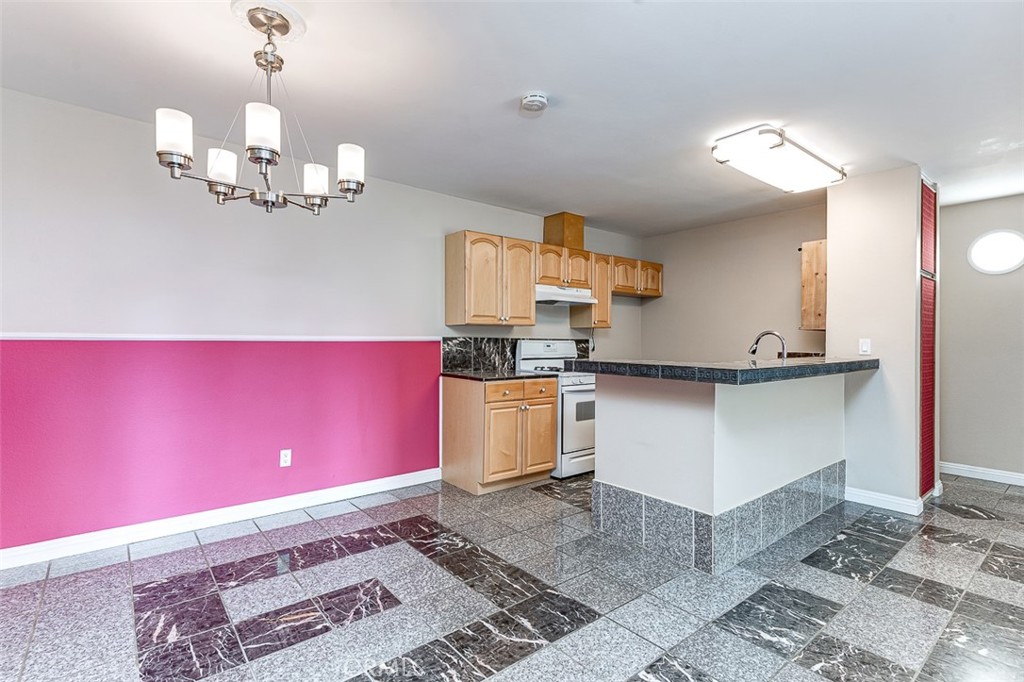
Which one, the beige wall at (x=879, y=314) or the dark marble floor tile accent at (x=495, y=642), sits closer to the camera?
the dark marble floor tile accent at (x=495, y=642)

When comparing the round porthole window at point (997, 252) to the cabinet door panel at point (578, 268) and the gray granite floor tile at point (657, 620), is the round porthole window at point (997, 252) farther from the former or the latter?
the gray granite floor tile at point (657, 620)

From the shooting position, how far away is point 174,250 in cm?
304

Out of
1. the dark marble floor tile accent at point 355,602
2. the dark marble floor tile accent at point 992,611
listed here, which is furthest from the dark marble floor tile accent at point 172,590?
the dark marble floor tile accent at point 992,611

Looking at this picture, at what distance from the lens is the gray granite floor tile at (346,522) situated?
3119 mm

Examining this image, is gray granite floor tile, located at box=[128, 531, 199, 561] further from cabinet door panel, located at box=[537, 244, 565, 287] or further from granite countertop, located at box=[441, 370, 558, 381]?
cabinet door panel, located at box=[537, 244, 565, 287]

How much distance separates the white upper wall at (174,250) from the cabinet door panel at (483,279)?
34 centimetres

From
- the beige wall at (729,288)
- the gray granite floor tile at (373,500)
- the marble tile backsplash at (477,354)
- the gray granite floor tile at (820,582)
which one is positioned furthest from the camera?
the beige wall at (729,288)

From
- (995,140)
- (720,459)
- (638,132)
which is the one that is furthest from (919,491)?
(638,132)

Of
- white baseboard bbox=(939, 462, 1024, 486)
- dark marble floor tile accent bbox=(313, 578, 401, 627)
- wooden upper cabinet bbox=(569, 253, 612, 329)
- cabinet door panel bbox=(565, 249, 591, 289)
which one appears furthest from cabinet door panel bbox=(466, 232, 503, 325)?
white baseboard bbox=(939, 462, 1024, 486)

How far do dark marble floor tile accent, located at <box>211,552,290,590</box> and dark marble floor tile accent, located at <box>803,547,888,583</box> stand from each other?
2818mm

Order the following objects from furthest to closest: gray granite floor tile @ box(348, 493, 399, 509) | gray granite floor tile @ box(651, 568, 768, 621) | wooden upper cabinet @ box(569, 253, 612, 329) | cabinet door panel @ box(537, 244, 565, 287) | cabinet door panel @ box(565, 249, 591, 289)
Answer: wooden upper cabinet @ box(569, 253, 612, 329), cabinet door panel @ box(565, 249, 591, 289), cabinet door panel @ box(537, 244, 565, 287), gray granite floor tile @ box(348, 493, 399, 509), gray granite floor tile @ box(651, 568, 768, 621)

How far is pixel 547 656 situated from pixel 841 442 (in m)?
3.04

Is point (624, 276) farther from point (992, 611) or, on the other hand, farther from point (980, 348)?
point (992, 611)

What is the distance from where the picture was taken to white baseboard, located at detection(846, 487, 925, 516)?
344cm
